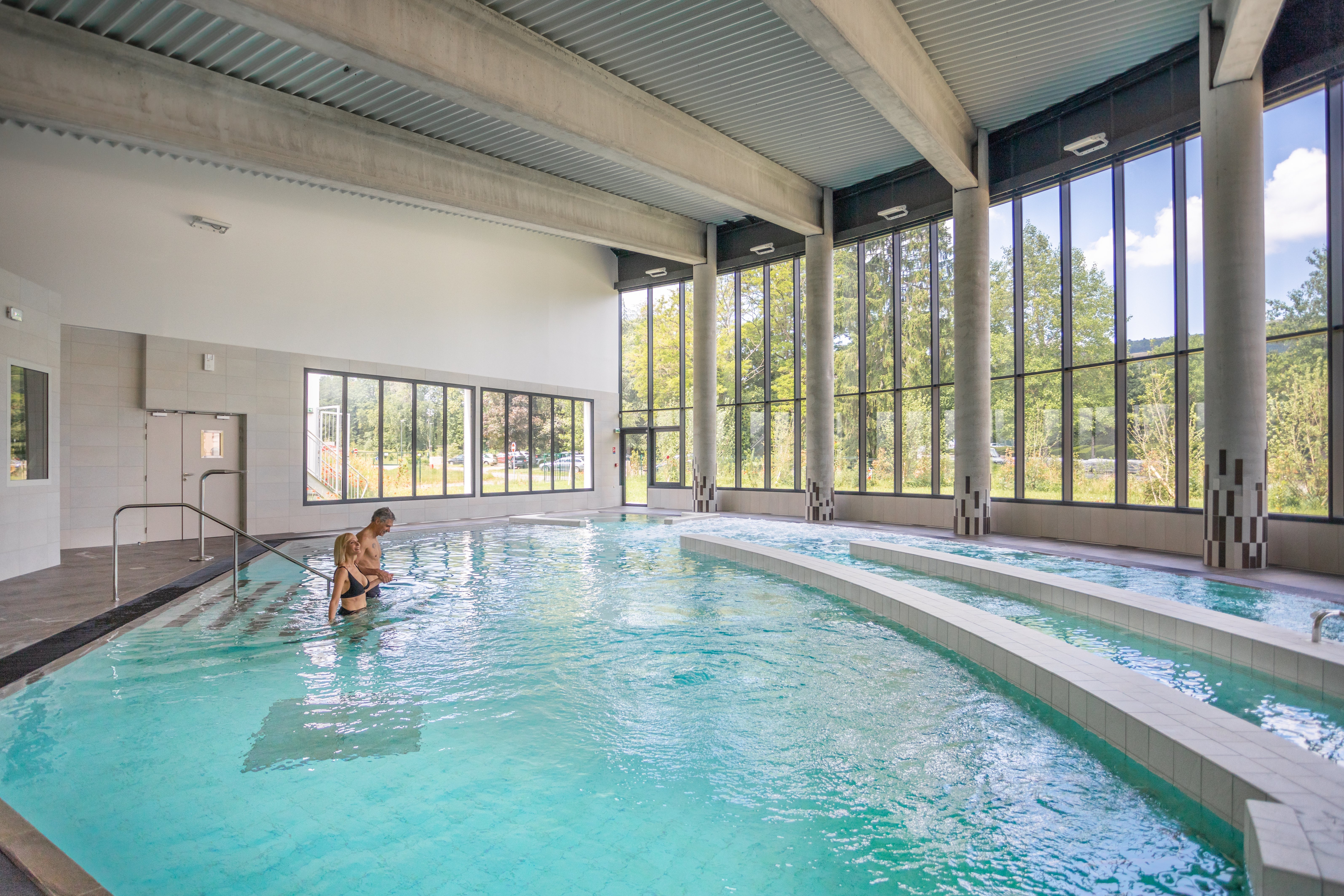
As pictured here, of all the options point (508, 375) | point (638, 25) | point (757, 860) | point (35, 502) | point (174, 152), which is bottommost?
point (757, 860)

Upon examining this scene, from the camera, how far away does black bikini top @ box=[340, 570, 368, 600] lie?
20.0 feet

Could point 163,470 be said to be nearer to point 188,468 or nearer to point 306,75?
point 188,468

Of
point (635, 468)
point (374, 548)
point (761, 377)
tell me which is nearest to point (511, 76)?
point (374, 548)

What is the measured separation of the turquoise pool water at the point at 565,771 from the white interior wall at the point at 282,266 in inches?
247

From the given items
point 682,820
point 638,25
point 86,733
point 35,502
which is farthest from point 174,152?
point 682,820

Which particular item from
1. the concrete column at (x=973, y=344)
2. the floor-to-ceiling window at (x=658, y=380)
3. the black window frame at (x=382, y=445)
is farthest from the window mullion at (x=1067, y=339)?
the black window frame at (x=382, y=445)

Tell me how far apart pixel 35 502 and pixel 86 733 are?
518cm

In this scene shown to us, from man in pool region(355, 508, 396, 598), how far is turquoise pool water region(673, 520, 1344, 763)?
5420mm

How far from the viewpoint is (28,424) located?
7.20 meters

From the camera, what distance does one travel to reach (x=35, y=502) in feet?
23.9

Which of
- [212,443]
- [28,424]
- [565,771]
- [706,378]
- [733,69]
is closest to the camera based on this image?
[565,771]

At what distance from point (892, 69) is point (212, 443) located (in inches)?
429

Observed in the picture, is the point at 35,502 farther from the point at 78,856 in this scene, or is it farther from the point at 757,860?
the point at 757,860

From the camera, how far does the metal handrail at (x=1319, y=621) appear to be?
3875 mm
